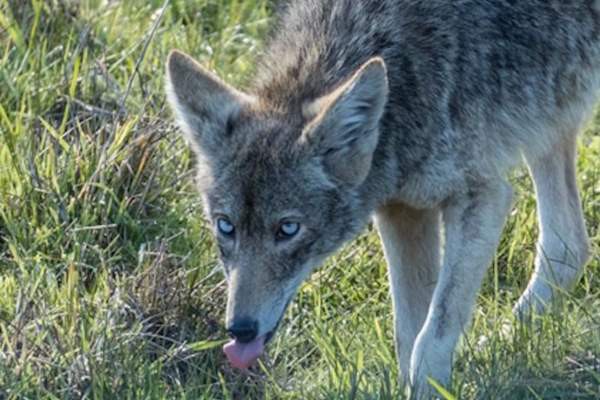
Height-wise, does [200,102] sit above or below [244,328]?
above

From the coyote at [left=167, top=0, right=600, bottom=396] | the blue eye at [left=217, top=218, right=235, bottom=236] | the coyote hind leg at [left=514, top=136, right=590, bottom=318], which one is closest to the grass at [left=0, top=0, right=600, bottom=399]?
the coyote hind leg at [left=514, top=136, right=590, bottom=318]

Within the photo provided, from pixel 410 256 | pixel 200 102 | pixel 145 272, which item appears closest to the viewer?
pixel 200 102

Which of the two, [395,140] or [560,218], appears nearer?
[395,140]

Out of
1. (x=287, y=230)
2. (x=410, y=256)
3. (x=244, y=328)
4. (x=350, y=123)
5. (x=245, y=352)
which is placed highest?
(x=350, y=123)

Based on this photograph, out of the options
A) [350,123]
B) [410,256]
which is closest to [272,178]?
[350,123]

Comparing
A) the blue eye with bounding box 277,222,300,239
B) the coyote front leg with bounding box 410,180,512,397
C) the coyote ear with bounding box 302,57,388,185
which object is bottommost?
the coyote front leg with bounding box 410,180,512,397

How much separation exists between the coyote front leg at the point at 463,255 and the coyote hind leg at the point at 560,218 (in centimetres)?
65

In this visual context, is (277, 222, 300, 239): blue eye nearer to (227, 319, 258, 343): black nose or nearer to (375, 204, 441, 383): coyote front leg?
(227, 319, 258, 343): black nose

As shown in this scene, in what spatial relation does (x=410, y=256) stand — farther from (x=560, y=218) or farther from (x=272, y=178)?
(x=272, y=178)

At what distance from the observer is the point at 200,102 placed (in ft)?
20.0

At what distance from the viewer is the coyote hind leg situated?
273 inches

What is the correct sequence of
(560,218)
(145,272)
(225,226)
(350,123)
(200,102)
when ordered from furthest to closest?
(560,218), (145,272), (200,102), (225,226), (350,123)

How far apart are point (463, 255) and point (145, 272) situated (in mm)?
1255

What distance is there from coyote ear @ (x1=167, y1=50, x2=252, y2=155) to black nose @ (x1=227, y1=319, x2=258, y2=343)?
76cm
